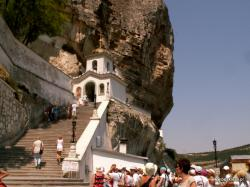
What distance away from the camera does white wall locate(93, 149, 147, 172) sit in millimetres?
19266

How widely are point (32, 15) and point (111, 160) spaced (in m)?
11.4

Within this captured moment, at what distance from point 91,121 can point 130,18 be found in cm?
2415

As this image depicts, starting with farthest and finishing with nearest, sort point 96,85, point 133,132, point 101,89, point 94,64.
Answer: point 94,64 < point 96,85 < point 101,89 < point 133,132

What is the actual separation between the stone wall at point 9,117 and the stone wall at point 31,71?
7.28 feet

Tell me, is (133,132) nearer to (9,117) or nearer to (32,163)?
(9,117)

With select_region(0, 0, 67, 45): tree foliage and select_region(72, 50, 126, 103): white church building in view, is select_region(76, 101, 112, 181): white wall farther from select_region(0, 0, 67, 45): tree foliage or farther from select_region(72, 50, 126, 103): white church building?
select_region(72, 50, 126, 103): white church building

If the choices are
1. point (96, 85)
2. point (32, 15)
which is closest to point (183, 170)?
point (32, 15)

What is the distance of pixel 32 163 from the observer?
1625 cm

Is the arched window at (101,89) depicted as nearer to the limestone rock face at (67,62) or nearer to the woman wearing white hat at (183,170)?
the limestone rock face at (67,62)

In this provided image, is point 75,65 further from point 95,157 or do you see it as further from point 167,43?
point 95,157

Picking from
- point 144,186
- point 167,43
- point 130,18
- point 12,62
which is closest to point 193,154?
point 167,43

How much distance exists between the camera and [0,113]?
1819 centimetres

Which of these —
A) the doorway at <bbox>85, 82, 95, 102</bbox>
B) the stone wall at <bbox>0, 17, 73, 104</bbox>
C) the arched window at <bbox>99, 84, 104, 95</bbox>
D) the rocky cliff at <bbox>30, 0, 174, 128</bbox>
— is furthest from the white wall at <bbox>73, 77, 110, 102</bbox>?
the stone wall at <bbox>0, 17, 73, 104</bbox>

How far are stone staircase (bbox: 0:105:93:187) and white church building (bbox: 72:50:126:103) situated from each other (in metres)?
11.7
